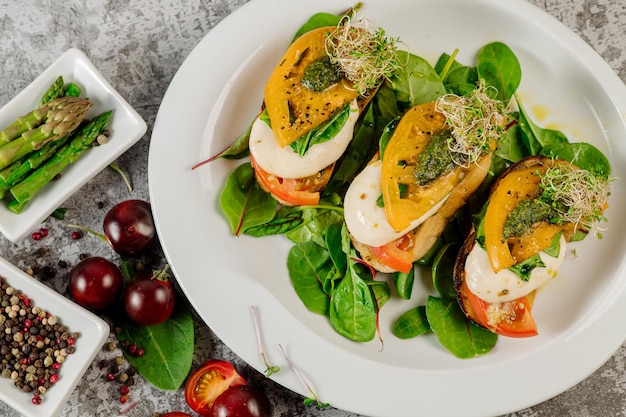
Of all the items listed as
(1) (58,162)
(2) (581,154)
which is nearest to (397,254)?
(2) (581,154)

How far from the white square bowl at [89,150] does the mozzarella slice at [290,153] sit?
0.63 metres

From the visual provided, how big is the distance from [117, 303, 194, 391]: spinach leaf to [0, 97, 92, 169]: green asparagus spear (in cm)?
101

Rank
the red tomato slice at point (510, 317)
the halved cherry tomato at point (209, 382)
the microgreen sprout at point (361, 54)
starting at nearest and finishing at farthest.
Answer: the microgreen sprout at point (361, 54), the red tomato slice at point (510, 317), the halved cherry tomato at point (209, 382)

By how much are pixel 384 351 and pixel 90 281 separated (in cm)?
150

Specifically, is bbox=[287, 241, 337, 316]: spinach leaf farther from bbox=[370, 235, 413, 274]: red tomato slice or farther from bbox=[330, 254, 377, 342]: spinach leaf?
bbox=[370, 235, 413, 274]: red tomato slice

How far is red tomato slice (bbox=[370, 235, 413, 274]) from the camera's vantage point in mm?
3193

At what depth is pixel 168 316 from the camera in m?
3.49

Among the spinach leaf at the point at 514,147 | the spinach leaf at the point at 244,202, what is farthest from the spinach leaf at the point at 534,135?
the spinach leaf at the point at 244,202

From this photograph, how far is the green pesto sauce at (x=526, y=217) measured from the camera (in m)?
3.03

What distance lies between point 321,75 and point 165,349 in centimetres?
160

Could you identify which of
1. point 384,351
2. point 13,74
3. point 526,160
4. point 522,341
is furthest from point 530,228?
point 13,74

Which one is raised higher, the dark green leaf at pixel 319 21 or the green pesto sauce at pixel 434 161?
the dark green leaf at pixel 319 21

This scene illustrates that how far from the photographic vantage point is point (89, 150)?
135 inches

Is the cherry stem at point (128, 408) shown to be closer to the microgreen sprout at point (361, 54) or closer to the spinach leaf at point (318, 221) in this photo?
the spinach leaf at point (318, 221)
